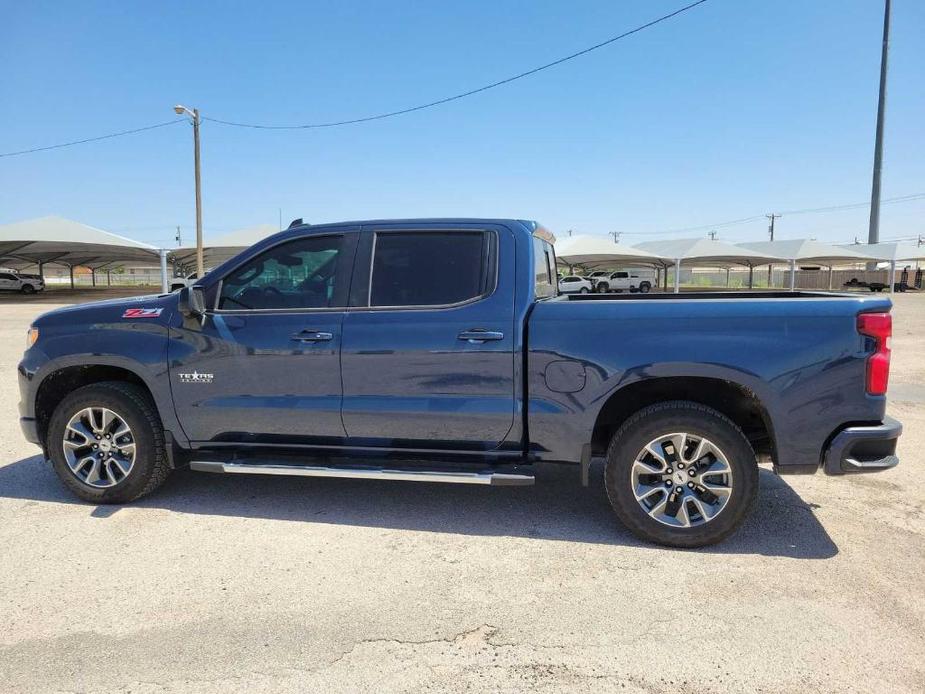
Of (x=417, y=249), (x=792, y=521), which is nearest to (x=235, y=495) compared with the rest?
(x=417, y=249)

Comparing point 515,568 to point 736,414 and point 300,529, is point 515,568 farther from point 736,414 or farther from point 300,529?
point 736,414

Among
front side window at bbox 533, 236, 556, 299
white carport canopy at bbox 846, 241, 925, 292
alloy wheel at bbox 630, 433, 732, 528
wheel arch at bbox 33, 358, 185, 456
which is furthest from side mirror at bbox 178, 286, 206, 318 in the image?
white carport canopy at bbox 846, 241, 925, 292

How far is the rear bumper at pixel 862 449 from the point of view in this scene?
3436 millimetres

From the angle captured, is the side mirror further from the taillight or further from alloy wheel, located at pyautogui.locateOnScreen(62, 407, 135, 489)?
the taillight

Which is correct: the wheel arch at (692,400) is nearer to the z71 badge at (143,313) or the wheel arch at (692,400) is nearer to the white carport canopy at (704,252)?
the z71 badge at (143,313)

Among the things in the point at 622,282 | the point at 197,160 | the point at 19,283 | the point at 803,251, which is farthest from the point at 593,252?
the point at 19,283

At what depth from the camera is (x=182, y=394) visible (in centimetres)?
421

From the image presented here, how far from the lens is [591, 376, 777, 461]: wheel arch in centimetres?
371

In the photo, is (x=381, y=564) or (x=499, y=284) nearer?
(x=381, y=564)

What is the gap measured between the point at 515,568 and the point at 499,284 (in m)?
1.64

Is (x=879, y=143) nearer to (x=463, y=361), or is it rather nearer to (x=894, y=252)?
(x=894, y=252)

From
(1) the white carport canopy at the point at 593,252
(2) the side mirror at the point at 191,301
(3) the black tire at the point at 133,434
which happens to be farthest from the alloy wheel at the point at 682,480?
(1) the white carport canopy at the point at 593,252

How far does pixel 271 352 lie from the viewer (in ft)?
13.3

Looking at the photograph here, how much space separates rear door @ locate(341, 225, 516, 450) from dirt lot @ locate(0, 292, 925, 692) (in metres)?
0.67
